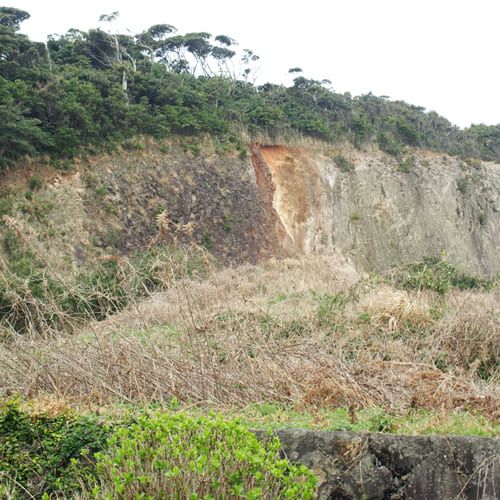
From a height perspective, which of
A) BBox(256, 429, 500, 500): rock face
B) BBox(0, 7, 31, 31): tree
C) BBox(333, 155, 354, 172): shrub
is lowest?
BBox(256, 429, 500, 500): rock face

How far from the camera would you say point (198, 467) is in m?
2.99

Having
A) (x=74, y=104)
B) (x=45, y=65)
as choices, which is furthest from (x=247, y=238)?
(x=45, y=65)

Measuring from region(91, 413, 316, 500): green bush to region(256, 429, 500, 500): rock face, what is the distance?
0.54m

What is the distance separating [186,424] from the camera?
3471 millimetres

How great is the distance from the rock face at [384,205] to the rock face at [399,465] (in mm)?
21886

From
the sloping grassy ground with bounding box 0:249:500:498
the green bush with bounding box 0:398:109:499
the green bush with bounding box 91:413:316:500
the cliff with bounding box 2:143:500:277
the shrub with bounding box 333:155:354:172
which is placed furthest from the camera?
the shrub with bounding box 333:155:354:172

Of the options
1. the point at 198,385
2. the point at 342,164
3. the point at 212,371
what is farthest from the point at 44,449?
the point at 342,164

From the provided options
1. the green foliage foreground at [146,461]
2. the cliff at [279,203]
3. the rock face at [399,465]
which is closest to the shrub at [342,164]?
the cliff at [279,203]

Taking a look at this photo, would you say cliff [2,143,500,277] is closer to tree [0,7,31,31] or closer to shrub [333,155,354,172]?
shrub [333,155,354,172]

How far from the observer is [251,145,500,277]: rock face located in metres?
27.7

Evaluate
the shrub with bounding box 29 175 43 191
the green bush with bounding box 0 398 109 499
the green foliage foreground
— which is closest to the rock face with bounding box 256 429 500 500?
the green foliage foreground

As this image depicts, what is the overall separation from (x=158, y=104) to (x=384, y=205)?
15284mm

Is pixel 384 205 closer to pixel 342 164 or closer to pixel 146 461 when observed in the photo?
pixel 342 164

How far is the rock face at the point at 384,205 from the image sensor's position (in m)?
27.7
